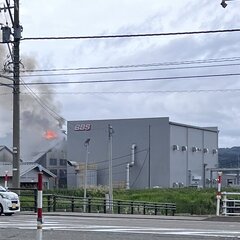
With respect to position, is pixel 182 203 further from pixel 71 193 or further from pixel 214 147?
pixel 214 147

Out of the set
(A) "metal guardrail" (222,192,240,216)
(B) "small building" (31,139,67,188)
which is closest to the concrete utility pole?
(A) "metal guardrail" (222,192,240,216)

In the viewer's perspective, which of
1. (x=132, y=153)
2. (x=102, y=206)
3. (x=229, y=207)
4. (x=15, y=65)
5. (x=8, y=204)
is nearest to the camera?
(x=229, y=207)

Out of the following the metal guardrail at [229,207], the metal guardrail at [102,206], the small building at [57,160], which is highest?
the small building at [57,160]

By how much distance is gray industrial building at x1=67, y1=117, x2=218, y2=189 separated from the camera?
82000 millimetres

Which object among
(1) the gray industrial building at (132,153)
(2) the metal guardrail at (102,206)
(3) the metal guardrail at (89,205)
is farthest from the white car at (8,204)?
(1) the gray industrial building at (132,153)

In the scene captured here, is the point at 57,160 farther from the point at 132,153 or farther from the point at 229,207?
the point at 229,207

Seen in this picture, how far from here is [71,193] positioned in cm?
5962

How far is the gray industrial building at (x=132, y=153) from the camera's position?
82.0 m

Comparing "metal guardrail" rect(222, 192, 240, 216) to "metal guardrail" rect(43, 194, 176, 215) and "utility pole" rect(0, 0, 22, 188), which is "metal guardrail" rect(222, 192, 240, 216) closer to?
"metal guardrail" rect(43, 194, 176, 215)

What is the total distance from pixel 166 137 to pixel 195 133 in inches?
431

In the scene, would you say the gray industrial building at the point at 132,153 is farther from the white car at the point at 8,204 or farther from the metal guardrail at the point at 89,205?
the white car at the point at 8,204

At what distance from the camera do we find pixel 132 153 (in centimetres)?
8150

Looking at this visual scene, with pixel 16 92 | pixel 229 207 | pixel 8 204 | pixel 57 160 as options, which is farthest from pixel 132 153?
pixel 229 207

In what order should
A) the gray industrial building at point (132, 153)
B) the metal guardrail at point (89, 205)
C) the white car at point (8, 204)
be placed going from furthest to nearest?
the gray industrial building at point (132, 153), the metal guardrail at point (89, 205), the white car at point (8, 204)
